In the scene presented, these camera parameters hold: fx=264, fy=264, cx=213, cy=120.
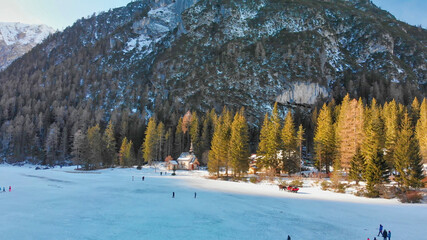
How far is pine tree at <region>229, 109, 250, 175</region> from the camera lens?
54803mm

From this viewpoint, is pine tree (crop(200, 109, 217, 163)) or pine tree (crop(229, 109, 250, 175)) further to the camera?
pine tree (crop(200, 109, 217, 163))

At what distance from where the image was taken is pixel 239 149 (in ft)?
181

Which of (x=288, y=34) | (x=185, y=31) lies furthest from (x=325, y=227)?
(x=185, y=31)

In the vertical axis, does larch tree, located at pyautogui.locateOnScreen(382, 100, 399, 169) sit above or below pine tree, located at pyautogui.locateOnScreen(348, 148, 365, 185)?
above

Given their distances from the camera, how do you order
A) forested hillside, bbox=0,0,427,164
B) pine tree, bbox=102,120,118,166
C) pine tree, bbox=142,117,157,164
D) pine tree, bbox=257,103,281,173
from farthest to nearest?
forested hillside, bbox=0,0,427,164
pine tree, bbox=142,117,157,164
pine tree, bbox=102,120,118,166
pine tree, bbox=257,103,281,173

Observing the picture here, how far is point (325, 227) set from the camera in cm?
1997

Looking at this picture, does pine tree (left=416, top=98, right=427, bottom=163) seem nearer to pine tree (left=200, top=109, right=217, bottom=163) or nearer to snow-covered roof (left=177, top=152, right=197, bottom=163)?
pine tree (left=200, top=109, right=217, bottom=163)

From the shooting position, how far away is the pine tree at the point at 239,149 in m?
54.8

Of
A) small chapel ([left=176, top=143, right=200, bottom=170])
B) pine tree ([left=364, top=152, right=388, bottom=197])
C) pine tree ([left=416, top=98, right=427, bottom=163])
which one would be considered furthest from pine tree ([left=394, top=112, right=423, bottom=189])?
small chapel ([left=176, top=143, right=200, bottom=170])

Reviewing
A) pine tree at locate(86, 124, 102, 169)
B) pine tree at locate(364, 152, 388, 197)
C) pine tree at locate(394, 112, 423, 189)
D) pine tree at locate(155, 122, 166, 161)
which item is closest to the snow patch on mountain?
pine tree at locate(155, 122, 166, 161)

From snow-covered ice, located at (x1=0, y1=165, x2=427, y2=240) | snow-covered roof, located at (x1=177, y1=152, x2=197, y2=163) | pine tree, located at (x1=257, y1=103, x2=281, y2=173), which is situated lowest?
snow-covered ice, located at (x1=0, y1=165, x2=427, y2=240)

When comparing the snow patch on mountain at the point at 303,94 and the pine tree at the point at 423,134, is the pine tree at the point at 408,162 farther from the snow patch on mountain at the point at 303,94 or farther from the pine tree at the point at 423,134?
the snow patch on mountain at the point at 303,94

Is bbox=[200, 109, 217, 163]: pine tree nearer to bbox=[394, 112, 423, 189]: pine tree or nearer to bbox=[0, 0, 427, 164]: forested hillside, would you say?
bbox=[0, 0, 427, 164]: forested hillside

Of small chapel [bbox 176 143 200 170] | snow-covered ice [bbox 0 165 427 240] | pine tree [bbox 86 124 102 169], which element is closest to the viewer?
snow-covered ice [bbox 0 165 427 240]
